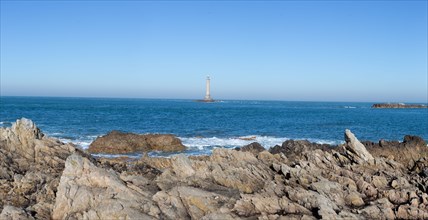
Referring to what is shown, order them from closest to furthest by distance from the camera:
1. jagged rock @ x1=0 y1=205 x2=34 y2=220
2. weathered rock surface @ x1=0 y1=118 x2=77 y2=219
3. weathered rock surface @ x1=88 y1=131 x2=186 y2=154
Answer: jagged rock @ x1=0 y1=205 x2=34 y2=220
weathered rock surface @ x1=0 y1=118 x2=77 y2=219
weathered rock surface @ x1=88 y1=131 x2=186 y2=154

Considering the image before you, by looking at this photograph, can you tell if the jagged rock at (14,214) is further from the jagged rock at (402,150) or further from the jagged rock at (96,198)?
the jagged rock at (402,150)

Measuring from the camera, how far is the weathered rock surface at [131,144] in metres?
39.8

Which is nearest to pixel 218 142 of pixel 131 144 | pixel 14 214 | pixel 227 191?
pixel 131 144

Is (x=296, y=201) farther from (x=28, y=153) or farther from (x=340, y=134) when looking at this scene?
(x=340, y=134)

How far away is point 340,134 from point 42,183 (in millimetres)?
50058

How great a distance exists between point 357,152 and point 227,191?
7.59 m

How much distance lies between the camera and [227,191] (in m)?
14.1

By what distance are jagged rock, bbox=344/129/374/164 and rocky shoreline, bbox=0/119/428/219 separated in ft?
0.14

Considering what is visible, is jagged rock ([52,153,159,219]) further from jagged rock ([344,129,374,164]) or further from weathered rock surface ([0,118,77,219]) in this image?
jagged rock ([344,129,374,164])

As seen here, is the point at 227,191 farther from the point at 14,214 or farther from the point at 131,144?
the point at 131,144

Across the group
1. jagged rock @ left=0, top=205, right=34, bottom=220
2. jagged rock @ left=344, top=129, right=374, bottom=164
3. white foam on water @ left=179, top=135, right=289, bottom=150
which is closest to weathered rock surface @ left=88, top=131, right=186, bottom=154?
white foam on water @ left=179, top=135, right=289, bottom=150

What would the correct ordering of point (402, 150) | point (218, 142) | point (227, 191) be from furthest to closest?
point (218, 142) < point (402, 150) < point (227, 191)

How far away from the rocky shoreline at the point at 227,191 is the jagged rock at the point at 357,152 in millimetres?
44

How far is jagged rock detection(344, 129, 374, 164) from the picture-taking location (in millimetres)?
18438
